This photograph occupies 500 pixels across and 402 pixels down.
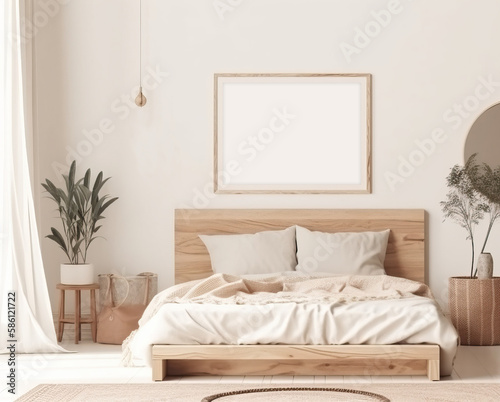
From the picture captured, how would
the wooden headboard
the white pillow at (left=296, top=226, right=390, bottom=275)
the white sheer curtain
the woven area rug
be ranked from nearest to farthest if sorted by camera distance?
the woven area rug, the white sheer curtain, the white pillow at (left=296, top=226, right=390, bottom=275), the wooden headboard

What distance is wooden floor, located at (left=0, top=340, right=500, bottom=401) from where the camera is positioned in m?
4.59

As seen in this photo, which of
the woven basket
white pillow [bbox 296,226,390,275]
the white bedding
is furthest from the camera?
white pillow [bbox 296,226,390,275]

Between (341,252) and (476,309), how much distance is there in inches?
37.8

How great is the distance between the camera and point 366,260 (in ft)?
19.4

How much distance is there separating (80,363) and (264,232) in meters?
1.60

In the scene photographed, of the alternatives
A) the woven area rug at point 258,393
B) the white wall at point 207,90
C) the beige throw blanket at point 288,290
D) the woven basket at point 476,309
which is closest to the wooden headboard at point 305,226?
the white wall at point 207,90

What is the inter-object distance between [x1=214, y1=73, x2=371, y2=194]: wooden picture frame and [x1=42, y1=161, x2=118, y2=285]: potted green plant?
87 cm

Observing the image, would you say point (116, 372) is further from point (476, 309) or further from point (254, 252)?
point (476, 309)

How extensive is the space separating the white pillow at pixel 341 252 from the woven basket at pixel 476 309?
529 mm

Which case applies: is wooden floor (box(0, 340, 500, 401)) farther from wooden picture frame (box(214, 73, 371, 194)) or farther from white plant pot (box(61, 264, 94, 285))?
wooden picture frame (box(214, 73, 371, 194))

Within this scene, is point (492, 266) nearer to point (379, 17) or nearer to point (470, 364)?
point (470, 364)

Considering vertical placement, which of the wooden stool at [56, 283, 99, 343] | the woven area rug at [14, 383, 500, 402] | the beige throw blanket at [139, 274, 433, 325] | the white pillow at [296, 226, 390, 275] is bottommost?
the woven area rug at [14, 383, 500, 402]

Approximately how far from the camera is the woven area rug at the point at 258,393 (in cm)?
408

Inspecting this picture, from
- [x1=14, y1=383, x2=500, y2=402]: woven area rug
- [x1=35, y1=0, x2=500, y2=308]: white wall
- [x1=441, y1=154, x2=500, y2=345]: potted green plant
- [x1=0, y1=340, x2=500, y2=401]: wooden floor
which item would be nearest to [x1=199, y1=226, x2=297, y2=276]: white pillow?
[x1=35, y1=0, x2=500, y2=308]: white wall
